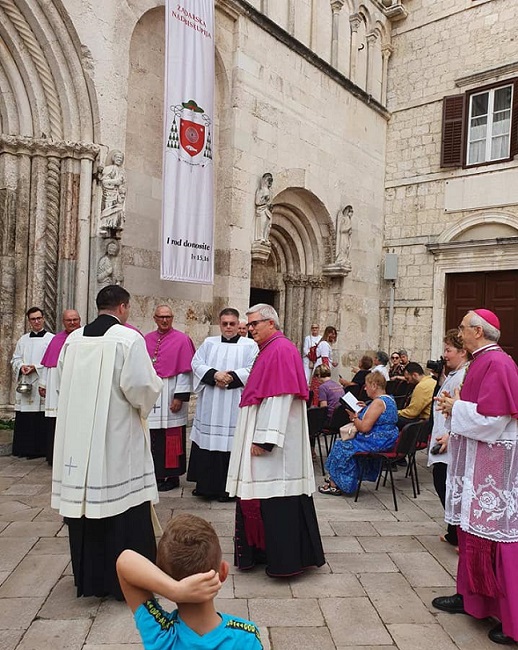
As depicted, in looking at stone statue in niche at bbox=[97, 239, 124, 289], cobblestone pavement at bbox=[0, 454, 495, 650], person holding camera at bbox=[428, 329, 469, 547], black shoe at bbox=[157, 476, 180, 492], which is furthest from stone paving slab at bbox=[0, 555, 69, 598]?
stone statue in niche at bbox=[97, 239, 124, 289]

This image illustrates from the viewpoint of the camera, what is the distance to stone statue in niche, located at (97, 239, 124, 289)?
7562 millimetres

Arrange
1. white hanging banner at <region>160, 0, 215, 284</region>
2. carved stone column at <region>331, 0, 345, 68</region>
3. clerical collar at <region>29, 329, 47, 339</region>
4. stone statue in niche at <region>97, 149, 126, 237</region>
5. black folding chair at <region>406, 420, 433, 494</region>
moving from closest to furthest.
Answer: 1. black folding chair at <region>406, 420, 433, 494</region>
2. clerical collar at <region>29, 329, 47, 339</region>
3. stone statue in niche at <region>97, 149, 126, 237</region>
4. white hanging banner at <region>160, 0, 215, 284</region>
5. carved stone column at <region>331, 0, 345, 68</region>

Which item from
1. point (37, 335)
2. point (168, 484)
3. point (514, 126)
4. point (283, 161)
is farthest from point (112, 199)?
point (514, 126)

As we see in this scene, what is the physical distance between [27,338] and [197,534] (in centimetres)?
582

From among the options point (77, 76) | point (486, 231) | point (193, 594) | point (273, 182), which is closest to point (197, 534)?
point (193, 594)

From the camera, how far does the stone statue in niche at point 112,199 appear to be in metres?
7.47

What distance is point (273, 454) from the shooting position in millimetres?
3592

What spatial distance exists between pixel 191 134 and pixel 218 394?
179 inches

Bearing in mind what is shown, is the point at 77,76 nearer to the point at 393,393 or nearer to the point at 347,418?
the point at 347,418

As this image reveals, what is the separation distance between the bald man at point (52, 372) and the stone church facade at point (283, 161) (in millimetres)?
1174

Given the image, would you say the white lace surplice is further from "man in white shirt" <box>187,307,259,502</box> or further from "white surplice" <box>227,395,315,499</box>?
"man in white shirt" <box>187,307,259,502</box>

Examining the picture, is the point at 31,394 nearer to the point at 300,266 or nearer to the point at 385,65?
the point at 300,266

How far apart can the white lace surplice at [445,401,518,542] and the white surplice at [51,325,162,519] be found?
69.0 inches

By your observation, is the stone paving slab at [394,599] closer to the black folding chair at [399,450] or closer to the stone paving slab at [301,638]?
the stone paving slab at [301,638]
